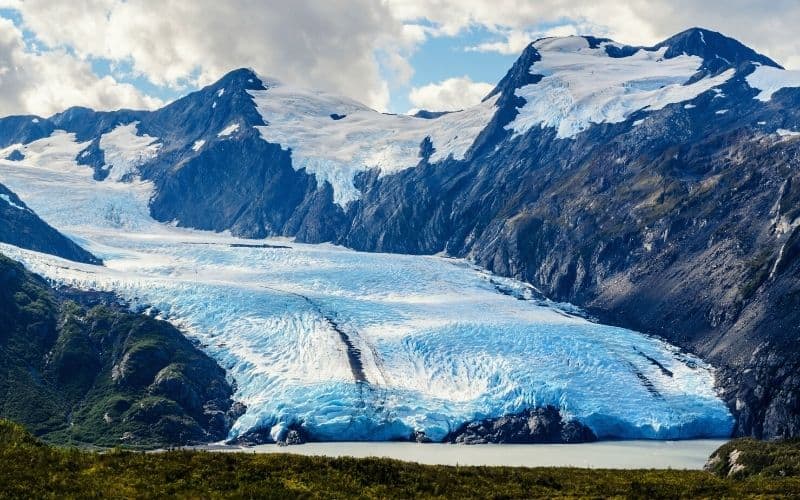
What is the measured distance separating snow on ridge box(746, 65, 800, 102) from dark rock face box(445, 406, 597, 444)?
9869 centimetres

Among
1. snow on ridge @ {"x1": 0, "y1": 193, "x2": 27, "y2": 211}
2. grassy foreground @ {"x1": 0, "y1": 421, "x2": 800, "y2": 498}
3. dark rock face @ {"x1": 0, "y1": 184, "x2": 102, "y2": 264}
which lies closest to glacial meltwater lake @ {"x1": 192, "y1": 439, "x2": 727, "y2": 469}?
grassy foreground @ {"x1": 0, "y1": 421, "x2": 800, "y2": 498}

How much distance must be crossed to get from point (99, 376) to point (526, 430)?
4280 centimetres

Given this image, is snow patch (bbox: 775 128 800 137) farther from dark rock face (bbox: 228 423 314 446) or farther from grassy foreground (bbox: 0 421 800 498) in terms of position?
grassy foreground (bbox: 0 421 800 498)

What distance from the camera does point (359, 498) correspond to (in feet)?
112

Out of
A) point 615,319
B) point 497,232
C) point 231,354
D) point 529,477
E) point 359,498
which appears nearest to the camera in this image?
point 359,498

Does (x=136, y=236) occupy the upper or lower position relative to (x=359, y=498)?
upper

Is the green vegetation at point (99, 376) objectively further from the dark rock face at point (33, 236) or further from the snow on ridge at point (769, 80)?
the snow on ridge at point (769, 80)

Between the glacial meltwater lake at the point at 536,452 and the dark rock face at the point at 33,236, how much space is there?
75973 mm

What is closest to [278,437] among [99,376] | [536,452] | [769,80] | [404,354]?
[404,354]

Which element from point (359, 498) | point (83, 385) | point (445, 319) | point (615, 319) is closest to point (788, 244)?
A: point (615, 319)

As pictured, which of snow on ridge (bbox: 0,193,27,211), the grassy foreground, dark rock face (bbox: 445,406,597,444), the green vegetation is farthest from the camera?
snow on ridge (bbox: 0,193,27,211)

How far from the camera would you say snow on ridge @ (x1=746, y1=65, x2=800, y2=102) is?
167250mm

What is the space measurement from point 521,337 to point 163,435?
39.8 m

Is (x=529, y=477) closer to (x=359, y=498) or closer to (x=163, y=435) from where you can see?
(x=359, y=498)
